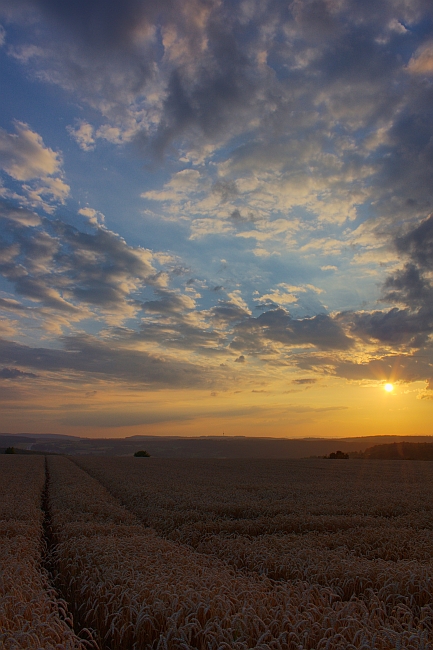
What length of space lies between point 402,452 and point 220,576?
356 ft

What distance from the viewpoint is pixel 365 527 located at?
12516 millimetres

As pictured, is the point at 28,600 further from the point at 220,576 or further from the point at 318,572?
the point at 318,572

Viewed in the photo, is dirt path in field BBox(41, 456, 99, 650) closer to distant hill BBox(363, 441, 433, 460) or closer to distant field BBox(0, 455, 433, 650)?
distant field BBox(0, 455, 433, 650)

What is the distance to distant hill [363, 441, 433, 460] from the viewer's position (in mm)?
97438

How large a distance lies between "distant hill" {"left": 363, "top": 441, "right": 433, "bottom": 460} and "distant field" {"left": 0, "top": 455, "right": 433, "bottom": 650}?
301 feet

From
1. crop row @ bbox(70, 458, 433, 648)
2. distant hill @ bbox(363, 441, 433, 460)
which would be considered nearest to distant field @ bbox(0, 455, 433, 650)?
crop row @ bbox(70, 458, 433, 648)

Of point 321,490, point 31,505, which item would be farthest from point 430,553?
point 31,505

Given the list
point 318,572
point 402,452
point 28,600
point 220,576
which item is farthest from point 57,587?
point 402,452

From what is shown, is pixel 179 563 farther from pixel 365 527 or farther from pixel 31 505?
pixel 31 505

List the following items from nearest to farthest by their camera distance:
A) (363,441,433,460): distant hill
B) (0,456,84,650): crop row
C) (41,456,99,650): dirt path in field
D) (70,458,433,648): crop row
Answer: (0,456,84,650): crop row → (70,458,433,648): crop row → (41,456,99,650): dirt path in field → (363,441,433,460): distant hill

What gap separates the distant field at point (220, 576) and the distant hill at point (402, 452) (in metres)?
91.8

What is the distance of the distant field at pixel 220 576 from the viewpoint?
15.9 feet

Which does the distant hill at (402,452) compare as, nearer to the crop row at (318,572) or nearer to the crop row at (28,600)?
the crop row at (318,572)

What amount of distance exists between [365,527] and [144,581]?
8.60m
